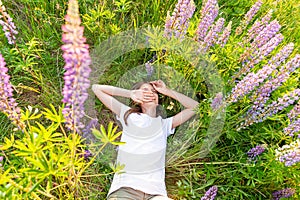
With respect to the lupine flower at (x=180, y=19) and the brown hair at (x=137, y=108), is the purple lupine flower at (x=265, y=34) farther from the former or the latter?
the brown hair at (x=137, y=108)

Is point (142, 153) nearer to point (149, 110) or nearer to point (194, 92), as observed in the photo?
point (149, 110)

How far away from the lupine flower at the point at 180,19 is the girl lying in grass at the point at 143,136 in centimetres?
36

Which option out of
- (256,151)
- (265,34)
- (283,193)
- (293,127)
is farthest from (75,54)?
(283,193)

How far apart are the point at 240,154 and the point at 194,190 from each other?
39cm

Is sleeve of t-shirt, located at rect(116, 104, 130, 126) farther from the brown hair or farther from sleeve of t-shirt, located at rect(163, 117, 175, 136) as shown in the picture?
sleeve of t-shirt, located at rect(163, 117, 175, 136)

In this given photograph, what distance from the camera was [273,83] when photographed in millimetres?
2398

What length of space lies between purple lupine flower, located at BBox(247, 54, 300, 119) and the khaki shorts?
78 centimetres

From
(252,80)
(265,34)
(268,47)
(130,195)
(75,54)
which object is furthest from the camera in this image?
(130,195)

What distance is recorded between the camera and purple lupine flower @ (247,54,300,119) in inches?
87.4

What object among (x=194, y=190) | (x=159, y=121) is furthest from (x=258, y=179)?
(x=159, y=121)

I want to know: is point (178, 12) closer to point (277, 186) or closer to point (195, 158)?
point (195, 158)

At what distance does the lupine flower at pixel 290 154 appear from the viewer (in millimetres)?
2191

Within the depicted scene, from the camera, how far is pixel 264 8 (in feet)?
11.2

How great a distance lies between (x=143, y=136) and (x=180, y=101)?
1.12ft
